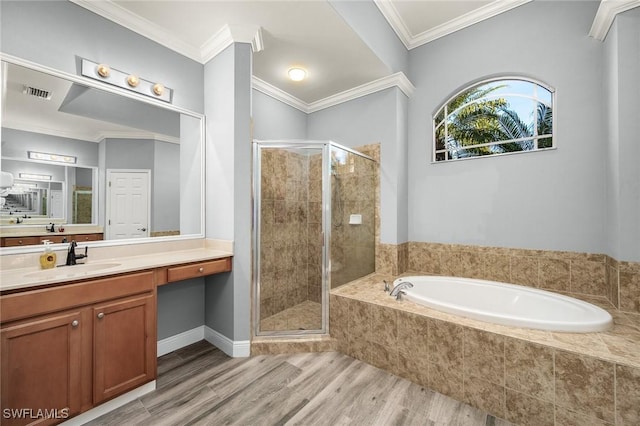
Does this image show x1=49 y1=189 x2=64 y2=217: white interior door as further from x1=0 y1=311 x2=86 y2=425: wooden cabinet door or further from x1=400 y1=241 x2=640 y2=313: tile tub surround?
x1=400 y1=241 x2=640 y2=313: tile tub surround

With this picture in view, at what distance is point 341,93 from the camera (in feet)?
10.8

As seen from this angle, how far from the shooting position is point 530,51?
2424mm

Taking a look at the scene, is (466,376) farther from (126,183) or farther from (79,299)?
(126,183)

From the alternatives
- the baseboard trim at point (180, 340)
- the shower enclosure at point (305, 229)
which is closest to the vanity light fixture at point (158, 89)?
the shower enclosure at point (305, 229)

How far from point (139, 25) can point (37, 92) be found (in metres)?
0.92

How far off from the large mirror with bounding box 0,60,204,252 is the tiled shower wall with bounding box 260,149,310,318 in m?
0.64

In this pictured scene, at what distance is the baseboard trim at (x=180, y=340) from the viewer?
2289 mm

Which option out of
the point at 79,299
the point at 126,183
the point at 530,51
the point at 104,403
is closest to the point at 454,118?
the point at 530,51

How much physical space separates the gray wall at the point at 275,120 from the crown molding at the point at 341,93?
6cm

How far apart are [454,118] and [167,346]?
3.64m

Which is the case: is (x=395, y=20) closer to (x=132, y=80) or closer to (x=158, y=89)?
(x=158, y=89)

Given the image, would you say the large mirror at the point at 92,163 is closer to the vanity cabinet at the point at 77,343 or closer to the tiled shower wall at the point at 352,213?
the vanity cabinet at the point at 77,343

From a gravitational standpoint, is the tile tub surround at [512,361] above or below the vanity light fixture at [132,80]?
below

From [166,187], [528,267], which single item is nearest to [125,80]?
[166,187]
